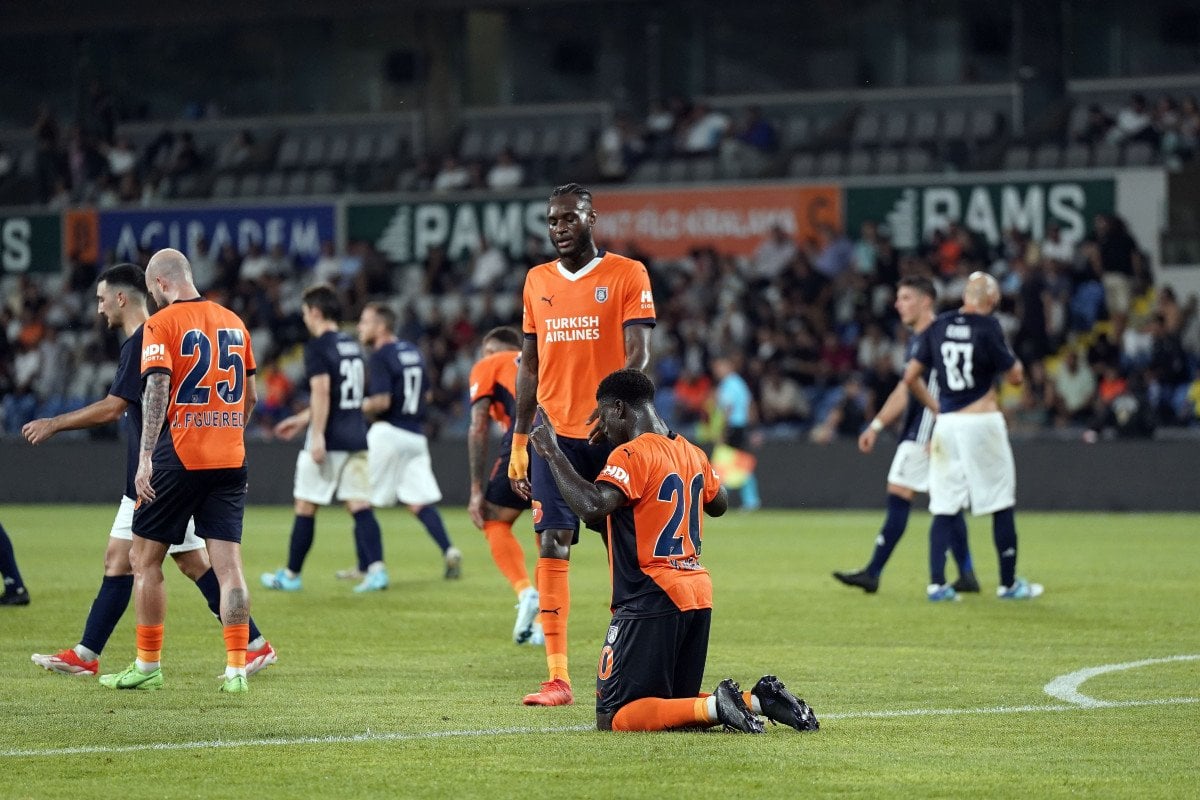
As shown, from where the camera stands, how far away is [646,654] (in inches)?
299

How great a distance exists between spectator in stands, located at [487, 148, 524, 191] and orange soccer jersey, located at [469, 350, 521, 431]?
66.3 feet

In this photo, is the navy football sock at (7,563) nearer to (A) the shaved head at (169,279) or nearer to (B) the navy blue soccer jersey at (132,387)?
(B) the navy blue soccer jersey at (132,387)

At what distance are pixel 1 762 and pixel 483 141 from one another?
30192mm

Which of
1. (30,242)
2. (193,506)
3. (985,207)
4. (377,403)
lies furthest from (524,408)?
(30,242)

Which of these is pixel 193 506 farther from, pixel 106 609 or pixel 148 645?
pixel 106 609

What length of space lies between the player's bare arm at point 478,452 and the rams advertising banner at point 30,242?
2393 centimetres

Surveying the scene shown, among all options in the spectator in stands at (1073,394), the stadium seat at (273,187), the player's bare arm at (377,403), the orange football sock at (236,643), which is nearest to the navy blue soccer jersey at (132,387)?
the orange football sock at (236,643)

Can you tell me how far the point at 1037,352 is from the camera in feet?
84.6

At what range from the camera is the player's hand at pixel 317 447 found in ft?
48.9

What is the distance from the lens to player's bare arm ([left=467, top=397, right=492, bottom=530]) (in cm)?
1104

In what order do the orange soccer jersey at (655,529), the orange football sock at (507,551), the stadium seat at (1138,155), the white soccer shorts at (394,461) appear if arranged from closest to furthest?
the orange soccer jersey at (655,529) → the orange football sock at (507,551) → the white soccer shorts at (394,461) → the stadium seat at (1138,155)

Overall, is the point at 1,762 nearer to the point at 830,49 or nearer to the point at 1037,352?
the point at 1037,352

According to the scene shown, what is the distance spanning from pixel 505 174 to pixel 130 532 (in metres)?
23.6

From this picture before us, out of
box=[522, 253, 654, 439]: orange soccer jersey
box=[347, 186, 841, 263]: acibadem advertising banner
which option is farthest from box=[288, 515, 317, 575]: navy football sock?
box=[347, 186, 841, 263]: acibadem advertising banner
